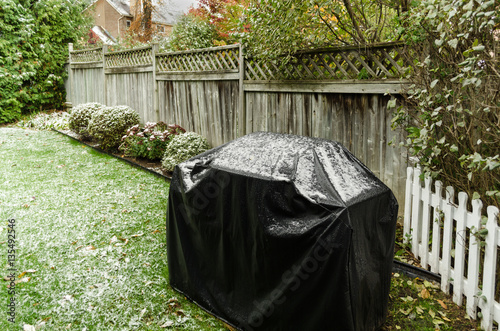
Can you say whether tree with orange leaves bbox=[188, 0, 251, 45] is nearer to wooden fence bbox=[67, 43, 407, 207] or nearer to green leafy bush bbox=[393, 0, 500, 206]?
wooden fence bbox=[67, 43, 407, 207]

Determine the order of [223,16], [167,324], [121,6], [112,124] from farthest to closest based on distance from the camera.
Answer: [121,6]
[223,16]
[112,124]
[167,324]

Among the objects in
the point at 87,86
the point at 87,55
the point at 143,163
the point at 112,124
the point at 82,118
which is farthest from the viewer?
the point at 87,86

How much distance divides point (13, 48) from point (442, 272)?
14.4 metres

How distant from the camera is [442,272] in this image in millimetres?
3322

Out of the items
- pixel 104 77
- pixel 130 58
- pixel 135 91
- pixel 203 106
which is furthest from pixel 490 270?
pixel 104 77

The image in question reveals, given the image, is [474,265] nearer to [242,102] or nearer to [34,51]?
[242,102]

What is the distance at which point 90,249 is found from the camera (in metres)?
4.32

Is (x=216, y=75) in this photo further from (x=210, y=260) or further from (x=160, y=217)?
(x=210, y=260)

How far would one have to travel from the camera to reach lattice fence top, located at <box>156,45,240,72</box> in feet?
22.2

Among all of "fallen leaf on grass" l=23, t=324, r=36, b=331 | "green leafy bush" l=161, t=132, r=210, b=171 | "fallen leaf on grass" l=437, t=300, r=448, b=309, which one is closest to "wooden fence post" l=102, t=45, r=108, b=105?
"green leafy bush" l=161, t=132, r=210, b=171

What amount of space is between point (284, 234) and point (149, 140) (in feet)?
20.3

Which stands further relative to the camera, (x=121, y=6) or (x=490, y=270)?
(x=121, y=6)

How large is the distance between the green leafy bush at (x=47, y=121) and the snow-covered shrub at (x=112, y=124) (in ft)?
12.1

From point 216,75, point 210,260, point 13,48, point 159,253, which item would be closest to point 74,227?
point 159,253
